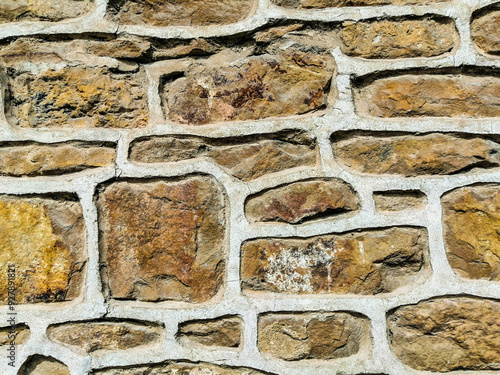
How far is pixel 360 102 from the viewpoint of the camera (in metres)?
1.14

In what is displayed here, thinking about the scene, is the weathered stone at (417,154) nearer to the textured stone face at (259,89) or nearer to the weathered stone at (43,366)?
the textured stone face at (259,89)

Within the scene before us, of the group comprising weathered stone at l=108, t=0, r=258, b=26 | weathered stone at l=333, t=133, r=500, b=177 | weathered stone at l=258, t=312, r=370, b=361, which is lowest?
weathered stone at l=258, t=312, r=370, b=361

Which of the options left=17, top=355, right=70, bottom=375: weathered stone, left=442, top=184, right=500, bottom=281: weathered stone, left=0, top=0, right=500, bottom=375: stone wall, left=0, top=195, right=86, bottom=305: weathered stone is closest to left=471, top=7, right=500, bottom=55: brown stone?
left=0, top=0, right=500, bottom=375: stone wall

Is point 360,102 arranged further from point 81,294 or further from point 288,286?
point 81,294

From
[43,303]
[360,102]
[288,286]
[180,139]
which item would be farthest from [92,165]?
[360,102]

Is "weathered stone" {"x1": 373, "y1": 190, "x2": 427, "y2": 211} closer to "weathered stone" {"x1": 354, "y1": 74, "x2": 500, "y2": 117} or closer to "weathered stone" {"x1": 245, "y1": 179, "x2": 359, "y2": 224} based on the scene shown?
"weathered stone" {"x1": 245, "y1": 179, "x2": 359, "y2": 224}

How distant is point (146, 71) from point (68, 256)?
Answer: 51cm

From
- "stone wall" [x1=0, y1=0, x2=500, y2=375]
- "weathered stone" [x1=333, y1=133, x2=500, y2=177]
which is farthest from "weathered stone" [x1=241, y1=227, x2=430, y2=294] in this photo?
"weathered stone" [x1=333, y1=133, x2=500, y2=177]

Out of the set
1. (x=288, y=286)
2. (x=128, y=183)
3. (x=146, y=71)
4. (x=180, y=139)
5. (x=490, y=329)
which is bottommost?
(x=490, y=329)

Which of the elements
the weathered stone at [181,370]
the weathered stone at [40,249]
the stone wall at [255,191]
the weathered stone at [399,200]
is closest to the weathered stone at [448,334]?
the stone wall at [255,191]

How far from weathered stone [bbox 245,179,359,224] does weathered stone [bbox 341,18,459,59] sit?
1.12ft

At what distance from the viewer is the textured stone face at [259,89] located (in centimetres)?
113

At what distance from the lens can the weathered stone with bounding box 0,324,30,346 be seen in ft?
3.60

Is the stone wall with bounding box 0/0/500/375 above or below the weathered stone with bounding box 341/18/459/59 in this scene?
below
